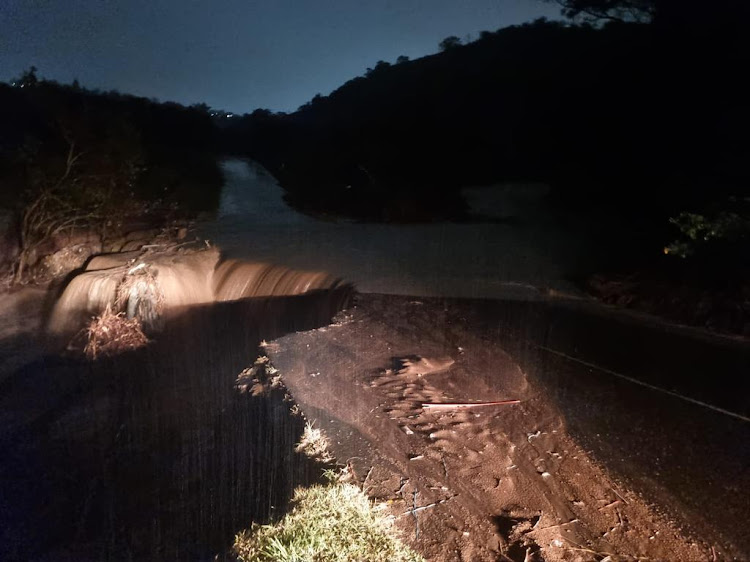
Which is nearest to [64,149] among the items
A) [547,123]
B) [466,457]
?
[466,457]

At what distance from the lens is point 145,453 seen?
230 inches

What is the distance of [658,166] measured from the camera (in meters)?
14.0

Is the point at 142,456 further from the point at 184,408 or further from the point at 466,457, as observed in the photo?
the point at 466,457

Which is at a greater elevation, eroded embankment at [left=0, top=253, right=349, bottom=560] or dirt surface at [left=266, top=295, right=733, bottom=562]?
dirt surface at [left=266, top=295, right=733, bottom=562]

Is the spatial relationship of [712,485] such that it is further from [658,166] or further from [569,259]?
[658,166]

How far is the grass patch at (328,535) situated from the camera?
3.35 m

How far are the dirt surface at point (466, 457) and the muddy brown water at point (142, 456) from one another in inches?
23.3

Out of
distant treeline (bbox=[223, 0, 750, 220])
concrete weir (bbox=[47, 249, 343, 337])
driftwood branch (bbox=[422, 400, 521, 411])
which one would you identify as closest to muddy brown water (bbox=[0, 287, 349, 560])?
concrete weir (bbox=[47, 249, 343, 337])

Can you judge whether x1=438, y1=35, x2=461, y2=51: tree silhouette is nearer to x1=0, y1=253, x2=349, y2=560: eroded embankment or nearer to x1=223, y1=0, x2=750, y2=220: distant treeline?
x1=223, y1=0, x2=750, y2=220: distant treeline

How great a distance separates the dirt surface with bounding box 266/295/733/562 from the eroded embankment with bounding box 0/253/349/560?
23.0 inches

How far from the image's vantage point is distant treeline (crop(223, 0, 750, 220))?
38.4 ft

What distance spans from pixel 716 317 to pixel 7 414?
449 inches

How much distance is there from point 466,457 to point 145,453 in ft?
11.8

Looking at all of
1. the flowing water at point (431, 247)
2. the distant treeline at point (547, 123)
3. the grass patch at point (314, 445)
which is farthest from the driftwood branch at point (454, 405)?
the distant treeline at point (547, 123)
